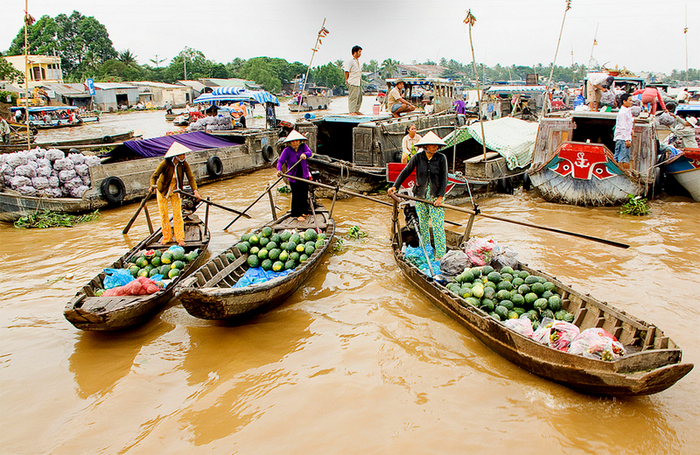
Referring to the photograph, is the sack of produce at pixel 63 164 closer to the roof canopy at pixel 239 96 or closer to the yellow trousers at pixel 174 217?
the yellow trousers at pixel 174 217

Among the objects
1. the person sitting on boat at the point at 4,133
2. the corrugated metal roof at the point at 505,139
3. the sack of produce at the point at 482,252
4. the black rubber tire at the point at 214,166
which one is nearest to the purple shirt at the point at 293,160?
the sack of produce at the point at 482,252

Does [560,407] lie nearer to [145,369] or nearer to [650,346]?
[650,346]

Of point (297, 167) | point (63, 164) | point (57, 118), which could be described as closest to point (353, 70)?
point (297, 167)

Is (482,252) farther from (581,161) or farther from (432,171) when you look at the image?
(581,161)

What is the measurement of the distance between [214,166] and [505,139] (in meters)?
8.20

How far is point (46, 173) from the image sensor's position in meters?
9.22

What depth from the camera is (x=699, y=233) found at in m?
7.78

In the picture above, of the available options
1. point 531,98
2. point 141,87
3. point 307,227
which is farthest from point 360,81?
point 141,87

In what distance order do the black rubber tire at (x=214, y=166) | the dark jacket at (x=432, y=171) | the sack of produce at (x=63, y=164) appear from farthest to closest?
1. the black rubber tire at (x=214, y=166)
2. the sack of produce at (x=63, y=164)
3. the dark jacket at (x=432, y=171)

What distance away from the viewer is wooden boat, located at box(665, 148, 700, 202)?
9105 mm

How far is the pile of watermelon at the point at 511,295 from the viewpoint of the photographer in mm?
4367

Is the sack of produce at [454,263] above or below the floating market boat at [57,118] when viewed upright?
below

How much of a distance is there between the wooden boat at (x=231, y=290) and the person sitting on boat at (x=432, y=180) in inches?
59.9

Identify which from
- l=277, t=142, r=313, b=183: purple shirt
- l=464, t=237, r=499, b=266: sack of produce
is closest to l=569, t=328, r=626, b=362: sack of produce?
l=464, t=237, r=499, b=266: sack of produce
